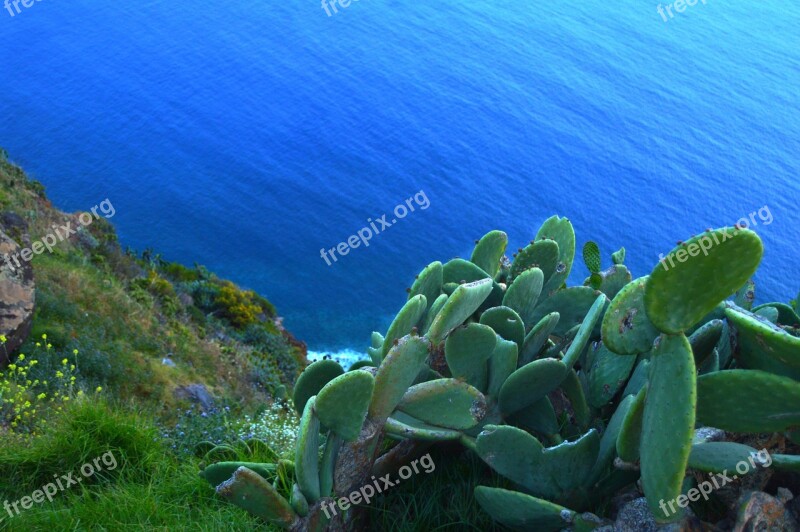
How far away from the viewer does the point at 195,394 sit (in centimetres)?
1074

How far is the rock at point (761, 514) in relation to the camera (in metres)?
2.47

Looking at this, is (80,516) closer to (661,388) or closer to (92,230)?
(661,388)

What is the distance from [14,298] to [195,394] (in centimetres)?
275

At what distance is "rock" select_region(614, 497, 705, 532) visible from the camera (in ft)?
8.08

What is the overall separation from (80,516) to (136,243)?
30.9 m

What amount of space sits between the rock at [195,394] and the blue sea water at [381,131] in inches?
601

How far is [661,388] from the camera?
2277mm

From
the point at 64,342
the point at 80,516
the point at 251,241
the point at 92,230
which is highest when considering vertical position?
the point at 80,516

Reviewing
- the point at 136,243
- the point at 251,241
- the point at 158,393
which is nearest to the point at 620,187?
the point at 251,241

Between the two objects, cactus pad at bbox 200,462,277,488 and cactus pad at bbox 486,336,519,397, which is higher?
cactus pad at bbox 486,336,519,397

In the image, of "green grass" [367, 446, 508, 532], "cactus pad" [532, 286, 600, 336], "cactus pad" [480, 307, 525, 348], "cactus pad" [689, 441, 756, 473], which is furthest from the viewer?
"cactus pad" [532, 286, 600, 336]

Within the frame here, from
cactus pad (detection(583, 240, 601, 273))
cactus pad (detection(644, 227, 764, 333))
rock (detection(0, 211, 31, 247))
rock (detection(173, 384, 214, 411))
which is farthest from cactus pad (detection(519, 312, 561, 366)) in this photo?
rock (detection(0, 211, 31, 247))

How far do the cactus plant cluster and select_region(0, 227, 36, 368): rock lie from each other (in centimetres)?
629

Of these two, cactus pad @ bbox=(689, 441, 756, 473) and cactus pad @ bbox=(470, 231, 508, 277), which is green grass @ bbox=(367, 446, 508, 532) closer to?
cactus pad @ bbox=(689, 441, 756, 473)
